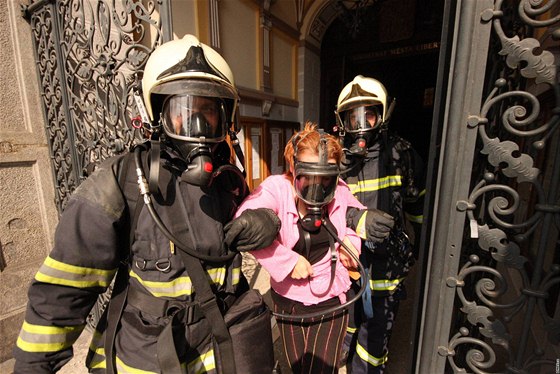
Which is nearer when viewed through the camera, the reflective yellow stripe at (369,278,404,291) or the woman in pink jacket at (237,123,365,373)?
the woman in pink jacket at (237,123,365,373)

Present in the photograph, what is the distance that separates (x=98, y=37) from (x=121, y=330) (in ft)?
8.81

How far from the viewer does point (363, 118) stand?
2457 millimetres

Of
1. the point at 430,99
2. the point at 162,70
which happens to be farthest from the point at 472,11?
the point at 430,99

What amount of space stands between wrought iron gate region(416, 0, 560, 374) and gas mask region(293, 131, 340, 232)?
52 cm

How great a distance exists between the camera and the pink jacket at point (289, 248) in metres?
1.57

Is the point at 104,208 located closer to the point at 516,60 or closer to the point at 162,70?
the point at 162,70

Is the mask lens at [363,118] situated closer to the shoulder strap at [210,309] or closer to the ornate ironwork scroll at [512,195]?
the ornate ironwork scroll at [512,195]

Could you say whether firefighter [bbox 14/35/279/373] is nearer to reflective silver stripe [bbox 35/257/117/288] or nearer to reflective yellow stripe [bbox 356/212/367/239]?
reflective silver stripe [bbox 35/257/117/288]

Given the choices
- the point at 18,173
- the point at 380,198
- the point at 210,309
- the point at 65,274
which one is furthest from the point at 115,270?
the point at 18,173

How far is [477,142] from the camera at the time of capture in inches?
44.3

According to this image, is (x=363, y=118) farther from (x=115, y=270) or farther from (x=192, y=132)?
(x=115, y=270)

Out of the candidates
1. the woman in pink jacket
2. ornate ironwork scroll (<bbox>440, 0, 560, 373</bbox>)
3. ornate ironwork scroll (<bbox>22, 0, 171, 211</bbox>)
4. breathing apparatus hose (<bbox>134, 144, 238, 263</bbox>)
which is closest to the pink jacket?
the woman in pink jacket

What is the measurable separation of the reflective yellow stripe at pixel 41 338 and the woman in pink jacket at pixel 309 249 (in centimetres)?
93

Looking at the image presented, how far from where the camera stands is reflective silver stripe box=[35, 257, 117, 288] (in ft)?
3.64
